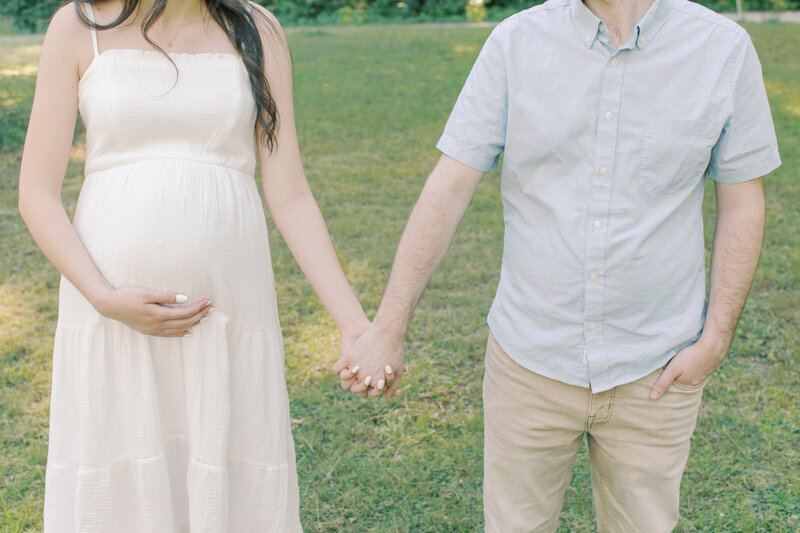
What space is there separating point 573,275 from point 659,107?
1.48 ft

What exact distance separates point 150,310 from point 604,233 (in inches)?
43.4

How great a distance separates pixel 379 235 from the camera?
6070 mm

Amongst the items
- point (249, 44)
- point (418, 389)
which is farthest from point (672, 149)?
point (418, 389)

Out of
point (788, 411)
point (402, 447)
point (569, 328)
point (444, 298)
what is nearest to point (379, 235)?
point (444, 298)

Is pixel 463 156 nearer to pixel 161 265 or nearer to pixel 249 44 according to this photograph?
pixel 249 44

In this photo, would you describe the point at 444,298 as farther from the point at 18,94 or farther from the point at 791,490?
the point at 18,94

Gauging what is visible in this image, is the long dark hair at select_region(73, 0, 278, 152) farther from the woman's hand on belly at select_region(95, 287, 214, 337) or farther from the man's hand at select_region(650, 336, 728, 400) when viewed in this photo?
the man's hand at select_region(650, 336, 728, 400)

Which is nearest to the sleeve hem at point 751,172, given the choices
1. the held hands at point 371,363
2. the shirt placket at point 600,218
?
the shirt placket at point 600,218

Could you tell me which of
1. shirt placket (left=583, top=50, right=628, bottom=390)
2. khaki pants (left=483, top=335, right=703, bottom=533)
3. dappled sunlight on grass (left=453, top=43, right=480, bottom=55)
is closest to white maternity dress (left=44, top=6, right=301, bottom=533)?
khaki pants (left=483, top=335, right=703, bottom=533)

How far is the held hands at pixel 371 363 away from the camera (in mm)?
2285

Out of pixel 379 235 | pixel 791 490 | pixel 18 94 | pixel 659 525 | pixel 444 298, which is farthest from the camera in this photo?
pixel 18 94

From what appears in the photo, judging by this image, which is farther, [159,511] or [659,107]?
[159,511]

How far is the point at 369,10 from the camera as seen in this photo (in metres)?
22.2

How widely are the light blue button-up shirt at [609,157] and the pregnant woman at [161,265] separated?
583 millimetres
